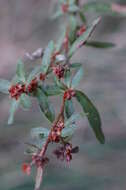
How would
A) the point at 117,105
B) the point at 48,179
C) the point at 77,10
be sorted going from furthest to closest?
1. the point at 117,105
2. the point at 48,179
3. the point at 77,10

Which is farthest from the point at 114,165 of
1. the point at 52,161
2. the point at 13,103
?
the point at 13,103

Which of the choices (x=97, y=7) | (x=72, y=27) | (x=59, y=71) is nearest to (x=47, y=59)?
(x=59, y=71)

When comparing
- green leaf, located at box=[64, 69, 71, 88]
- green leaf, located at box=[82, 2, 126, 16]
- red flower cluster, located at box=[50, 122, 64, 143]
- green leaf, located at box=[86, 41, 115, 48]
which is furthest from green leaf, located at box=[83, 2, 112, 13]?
red flower cluster, located at box=[50, 122, 64, 143]

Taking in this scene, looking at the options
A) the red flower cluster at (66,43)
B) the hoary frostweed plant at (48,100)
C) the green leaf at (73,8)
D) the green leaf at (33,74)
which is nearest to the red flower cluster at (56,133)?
the hoary frostweed plant at (48,100)

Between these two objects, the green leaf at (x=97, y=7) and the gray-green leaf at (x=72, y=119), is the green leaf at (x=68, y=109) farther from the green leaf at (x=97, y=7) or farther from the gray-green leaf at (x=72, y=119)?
the green leaf at (x=97, y=7)

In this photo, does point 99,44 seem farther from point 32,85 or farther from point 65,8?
point 32,85

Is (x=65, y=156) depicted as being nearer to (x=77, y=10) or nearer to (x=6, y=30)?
(x=77, y=10)

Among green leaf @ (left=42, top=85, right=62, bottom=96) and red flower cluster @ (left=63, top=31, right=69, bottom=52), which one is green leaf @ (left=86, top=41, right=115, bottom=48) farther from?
green leaf @ (left=42, top=85, right=62, bottom=96)
